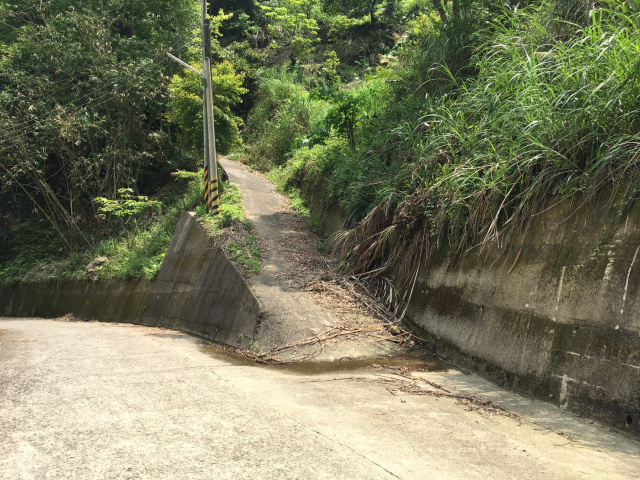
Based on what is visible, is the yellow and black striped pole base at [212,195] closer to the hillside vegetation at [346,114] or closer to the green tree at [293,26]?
the hillside vegetation at [346,114]

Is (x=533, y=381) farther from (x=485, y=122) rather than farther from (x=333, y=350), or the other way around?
(x=485, y=122)

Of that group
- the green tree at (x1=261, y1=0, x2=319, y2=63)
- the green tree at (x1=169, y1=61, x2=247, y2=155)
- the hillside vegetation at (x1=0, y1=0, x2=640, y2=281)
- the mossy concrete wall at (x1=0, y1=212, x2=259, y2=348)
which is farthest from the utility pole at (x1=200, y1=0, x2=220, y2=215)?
the green tree at (x1=261, y1=0, x2=319, y2=63)

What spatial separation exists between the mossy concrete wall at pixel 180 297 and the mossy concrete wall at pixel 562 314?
3717 millimetres

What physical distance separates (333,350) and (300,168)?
11.1m

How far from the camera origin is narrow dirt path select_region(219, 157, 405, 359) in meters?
7.12

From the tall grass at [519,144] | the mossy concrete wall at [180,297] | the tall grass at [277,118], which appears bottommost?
the mossy concrete wall at [180,297]

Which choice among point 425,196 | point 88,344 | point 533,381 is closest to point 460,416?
point 533,381

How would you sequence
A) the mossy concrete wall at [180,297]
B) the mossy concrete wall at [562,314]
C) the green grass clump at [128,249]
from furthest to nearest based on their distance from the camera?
the green grass clump at [128,249] < the mossy concrete wall at [180,297] < the mossy concrete wall at [562,314]

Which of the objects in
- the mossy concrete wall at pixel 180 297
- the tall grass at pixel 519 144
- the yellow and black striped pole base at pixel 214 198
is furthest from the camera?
the yellow and black striped pole base at pixel 214 198

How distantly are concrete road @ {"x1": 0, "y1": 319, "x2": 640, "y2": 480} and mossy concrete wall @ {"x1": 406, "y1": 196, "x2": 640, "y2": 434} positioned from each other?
10.2 inches

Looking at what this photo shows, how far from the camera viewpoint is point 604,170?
16.6 feet

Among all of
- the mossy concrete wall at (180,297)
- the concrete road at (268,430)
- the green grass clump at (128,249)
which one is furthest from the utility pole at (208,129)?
the concrete road at (268,430)

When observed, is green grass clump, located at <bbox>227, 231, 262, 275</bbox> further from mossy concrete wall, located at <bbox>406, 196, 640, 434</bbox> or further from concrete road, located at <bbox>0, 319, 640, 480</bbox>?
mossy concrete wall, located at <bbox>406, 196, 640, 434</bbox>

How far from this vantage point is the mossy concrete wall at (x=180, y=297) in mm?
9055
